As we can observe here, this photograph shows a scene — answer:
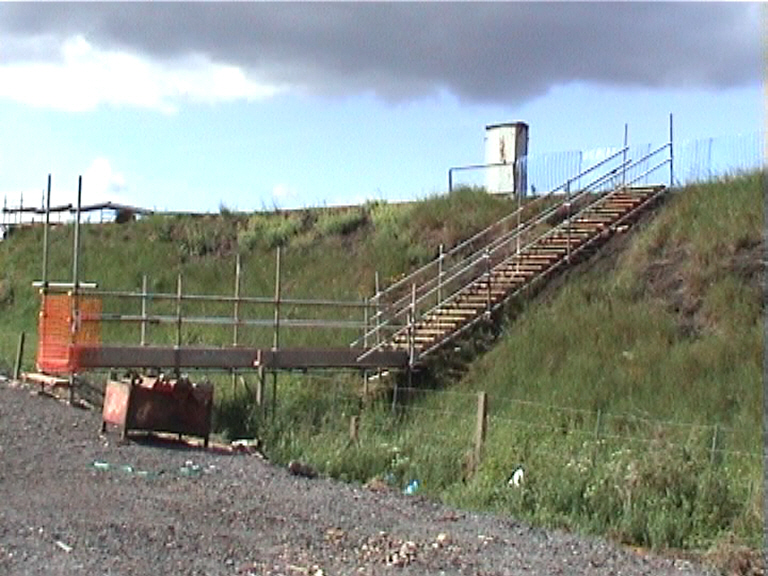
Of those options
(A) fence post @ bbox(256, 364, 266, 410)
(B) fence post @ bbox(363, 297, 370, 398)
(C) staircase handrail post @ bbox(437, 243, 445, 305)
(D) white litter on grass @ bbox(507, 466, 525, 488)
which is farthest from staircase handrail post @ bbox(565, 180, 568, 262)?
(D) white litter on grass @ bbox(507, 466, 525, 488)

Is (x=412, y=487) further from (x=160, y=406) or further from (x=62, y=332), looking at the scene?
(x=62, y=332)

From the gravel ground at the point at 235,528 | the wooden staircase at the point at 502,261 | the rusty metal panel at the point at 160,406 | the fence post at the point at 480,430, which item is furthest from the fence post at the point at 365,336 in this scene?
the gravel ground at the point at 235,528

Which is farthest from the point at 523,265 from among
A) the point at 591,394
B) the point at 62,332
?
the point at 62,332

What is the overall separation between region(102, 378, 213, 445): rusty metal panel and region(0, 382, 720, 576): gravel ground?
1172 millimetres

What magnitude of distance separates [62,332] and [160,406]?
359 cm

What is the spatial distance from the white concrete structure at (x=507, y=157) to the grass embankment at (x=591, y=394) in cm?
119

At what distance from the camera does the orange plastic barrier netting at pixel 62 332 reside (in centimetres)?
2016

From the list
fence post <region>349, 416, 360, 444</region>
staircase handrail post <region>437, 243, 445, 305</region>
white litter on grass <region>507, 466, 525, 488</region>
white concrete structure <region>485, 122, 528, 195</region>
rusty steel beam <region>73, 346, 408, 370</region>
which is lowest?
white litter on grass <region>507, 466, 525, 488</region>

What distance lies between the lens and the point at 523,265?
83.2 ft

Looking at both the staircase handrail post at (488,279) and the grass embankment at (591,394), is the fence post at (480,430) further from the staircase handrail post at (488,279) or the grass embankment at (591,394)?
the staircase handrail post at (488,279)

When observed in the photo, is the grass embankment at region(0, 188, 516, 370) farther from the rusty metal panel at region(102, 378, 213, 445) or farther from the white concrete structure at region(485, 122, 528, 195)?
the rusty metal panel at region(102, 378, 213, 445)

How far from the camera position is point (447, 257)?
27.6m

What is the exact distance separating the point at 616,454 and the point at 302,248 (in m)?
18.8

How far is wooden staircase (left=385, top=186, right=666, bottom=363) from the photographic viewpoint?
2400cm
